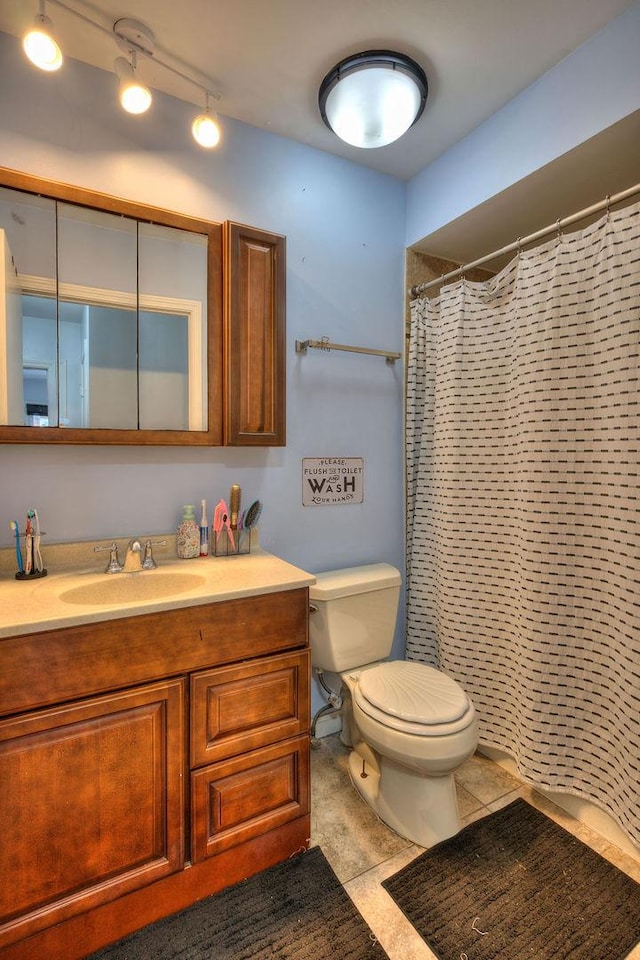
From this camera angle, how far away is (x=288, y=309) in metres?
1.83

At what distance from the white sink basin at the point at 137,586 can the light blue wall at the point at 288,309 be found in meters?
0.21

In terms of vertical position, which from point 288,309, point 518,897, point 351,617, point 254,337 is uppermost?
point 288,309

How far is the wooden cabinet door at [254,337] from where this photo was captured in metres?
1.59

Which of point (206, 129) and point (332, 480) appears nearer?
point (206, 129)

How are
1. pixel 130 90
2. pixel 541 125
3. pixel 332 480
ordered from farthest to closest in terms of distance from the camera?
1. pixel 332 480
2. pixel 541 125
3. pixel 130 90

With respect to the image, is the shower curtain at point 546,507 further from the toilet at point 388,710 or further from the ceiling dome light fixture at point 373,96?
the ceiling dome light fixture at point 373,96

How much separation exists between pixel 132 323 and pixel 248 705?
4.21 ft

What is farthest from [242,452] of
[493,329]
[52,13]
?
[52,13]

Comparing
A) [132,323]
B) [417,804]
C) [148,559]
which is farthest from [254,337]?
[417,804]

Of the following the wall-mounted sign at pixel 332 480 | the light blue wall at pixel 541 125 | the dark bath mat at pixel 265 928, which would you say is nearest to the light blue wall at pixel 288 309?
the wall-mounted sign at pixel 332 480

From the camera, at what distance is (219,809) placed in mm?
1239

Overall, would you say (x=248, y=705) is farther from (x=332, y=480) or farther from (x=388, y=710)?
(x=332, y=480)

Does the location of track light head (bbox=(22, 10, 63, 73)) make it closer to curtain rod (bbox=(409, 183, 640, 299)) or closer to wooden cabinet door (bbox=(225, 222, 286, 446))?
wooden cabinet door (bbox=(225, 222, 286, 446))

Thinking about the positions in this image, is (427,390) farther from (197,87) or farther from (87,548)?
(87,548)
